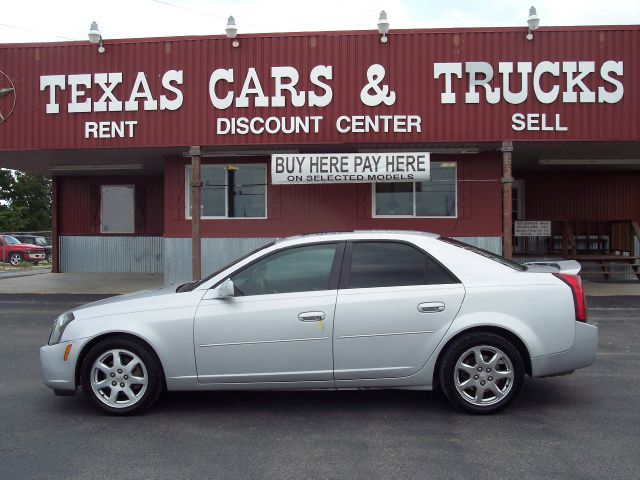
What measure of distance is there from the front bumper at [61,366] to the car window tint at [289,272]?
1.39 m

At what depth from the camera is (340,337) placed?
4.74m

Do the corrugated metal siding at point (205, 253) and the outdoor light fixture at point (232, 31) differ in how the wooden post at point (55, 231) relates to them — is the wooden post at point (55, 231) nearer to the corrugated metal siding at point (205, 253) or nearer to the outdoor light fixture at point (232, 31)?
the corrugated metal siding at point (205, 253)

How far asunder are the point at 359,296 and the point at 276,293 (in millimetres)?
676

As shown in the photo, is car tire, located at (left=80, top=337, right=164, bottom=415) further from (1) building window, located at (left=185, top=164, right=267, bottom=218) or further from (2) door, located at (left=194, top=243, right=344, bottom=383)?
(1) building window, located at (left=185, top=164, right=267, bottom=218)

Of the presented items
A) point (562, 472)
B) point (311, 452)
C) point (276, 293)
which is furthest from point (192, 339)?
point (562, 472)

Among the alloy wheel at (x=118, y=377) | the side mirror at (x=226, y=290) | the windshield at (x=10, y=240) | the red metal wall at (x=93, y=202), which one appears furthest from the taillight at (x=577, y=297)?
the windshield at (x=10, y=240)

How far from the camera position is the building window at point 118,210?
20547 millimetres

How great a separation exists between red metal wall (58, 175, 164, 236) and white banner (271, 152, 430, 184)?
9.23 m

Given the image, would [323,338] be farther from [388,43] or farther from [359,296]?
[388,43]

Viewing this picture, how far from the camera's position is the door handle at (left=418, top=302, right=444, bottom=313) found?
477cm

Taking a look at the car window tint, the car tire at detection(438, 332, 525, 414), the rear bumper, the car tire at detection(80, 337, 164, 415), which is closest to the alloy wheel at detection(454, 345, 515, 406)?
the car tire at detection(438, 332, 525, 414)

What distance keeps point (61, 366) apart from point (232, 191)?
10325mm

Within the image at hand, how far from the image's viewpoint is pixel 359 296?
482 cm

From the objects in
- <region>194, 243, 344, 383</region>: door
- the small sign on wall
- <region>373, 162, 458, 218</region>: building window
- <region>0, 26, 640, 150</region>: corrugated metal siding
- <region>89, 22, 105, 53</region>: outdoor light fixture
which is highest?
<region>89, 22, 105, 53</region>: outdoor light fixture
